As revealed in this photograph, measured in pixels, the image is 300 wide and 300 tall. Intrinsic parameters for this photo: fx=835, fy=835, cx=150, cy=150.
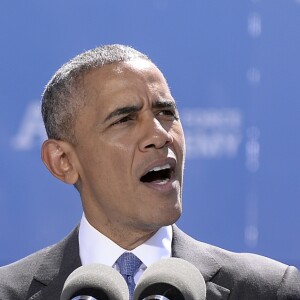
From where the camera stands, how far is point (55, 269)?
2.05m

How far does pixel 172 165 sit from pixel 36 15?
2.03m

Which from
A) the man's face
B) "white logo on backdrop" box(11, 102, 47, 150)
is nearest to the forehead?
the man's face

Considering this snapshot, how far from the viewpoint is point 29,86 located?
12.1 ft

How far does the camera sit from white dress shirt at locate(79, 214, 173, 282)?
1949mm

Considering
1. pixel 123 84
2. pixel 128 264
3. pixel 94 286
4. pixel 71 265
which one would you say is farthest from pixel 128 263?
pixel 94 286

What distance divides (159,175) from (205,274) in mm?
262

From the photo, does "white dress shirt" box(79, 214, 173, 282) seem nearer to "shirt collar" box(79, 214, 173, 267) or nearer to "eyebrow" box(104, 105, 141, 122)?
"shirt collar" box(79, 214, 173, 267)

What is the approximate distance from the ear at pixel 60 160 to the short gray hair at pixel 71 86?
0.07 feet

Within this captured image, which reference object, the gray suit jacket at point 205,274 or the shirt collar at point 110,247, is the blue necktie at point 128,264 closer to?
the shirt collar at point 110,247

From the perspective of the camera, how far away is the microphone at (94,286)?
1210mm

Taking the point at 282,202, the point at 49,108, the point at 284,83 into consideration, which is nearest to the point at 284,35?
the point at 284,83

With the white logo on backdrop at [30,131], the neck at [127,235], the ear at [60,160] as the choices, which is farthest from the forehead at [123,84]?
the white logo on backdrop at [30,131]

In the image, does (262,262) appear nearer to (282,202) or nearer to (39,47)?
(282,202)

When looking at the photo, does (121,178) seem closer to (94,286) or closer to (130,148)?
(130,148)
